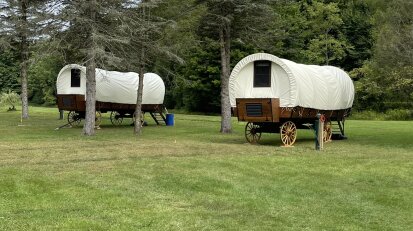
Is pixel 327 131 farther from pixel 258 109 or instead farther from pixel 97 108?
pixel 97 108

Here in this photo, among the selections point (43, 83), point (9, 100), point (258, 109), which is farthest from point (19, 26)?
point (43, 83)

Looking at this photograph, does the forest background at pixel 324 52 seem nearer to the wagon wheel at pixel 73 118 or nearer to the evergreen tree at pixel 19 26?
the evergreen tree at pixel 19 26

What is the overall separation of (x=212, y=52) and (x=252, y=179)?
1698 inches

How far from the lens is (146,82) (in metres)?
32.6

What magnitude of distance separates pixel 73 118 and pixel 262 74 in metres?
15.5

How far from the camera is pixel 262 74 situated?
19125 mm

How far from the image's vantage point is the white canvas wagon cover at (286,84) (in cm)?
1856

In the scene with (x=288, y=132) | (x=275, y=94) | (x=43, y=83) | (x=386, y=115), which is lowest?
(x=288, y=132)

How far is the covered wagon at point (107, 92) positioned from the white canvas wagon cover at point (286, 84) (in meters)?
11.0

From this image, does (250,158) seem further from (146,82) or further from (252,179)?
(146,82)

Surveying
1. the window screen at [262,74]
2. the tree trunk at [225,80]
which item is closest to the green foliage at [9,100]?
the tree trunk at [225,80]

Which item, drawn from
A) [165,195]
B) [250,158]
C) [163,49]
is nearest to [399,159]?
[250,158]

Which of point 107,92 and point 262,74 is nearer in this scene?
point 262,74

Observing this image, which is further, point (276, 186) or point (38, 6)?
point (38, 6)
